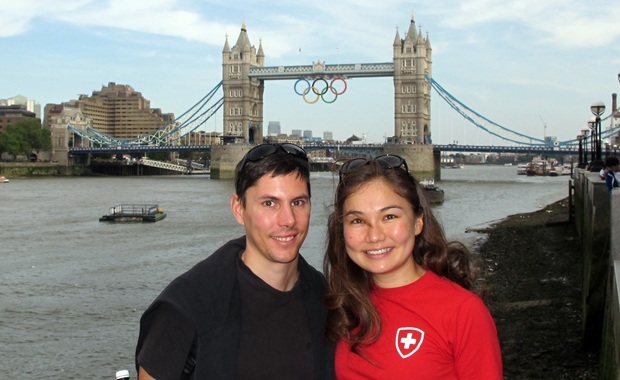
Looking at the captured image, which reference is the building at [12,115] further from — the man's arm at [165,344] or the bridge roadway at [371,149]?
the man's arm at [165,344]

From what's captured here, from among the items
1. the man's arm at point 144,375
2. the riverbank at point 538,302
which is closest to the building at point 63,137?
the riverbank at point 538,302

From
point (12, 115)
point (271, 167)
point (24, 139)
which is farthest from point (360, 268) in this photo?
point (12, 115)

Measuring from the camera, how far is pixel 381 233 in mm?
2268

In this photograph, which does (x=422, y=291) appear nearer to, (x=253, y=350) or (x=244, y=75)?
(x=253, y=350)

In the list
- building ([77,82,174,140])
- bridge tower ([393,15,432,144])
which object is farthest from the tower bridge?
building ([77,82,174,140])

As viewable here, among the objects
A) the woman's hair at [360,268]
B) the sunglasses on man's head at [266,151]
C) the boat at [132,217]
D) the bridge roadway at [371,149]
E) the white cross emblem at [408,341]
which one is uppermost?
the bridge roadway at [371,149]

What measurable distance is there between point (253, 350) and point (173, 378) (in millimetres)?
260

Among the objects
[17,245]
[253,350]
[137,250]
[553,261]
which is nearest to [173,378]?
[253,350]

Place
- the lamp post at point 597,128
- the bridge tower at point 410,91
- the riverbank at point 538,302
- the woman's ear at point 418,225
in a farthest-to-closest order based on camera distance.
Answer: the bridge tower at point 410,91 → the lamp post at point 597,128 → the riverbank at point 538,302 → the woman's ear at point 418,225

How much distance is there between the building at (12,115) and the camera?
337 ft

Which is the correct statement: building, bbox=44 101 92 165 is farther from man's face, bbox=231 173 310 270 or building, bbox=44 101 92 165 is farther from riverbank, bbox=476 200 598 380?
man's face, bbox=231 173 310 270

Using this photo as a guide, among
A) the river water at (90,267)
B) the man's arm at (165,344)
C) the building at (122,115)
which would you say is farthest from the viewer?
the building at (122,115)

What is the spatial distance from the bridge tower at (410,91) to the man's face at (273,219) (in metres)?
67.0

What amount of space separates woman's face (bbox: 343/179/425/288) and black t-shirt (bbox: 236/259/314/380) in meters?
0.26
